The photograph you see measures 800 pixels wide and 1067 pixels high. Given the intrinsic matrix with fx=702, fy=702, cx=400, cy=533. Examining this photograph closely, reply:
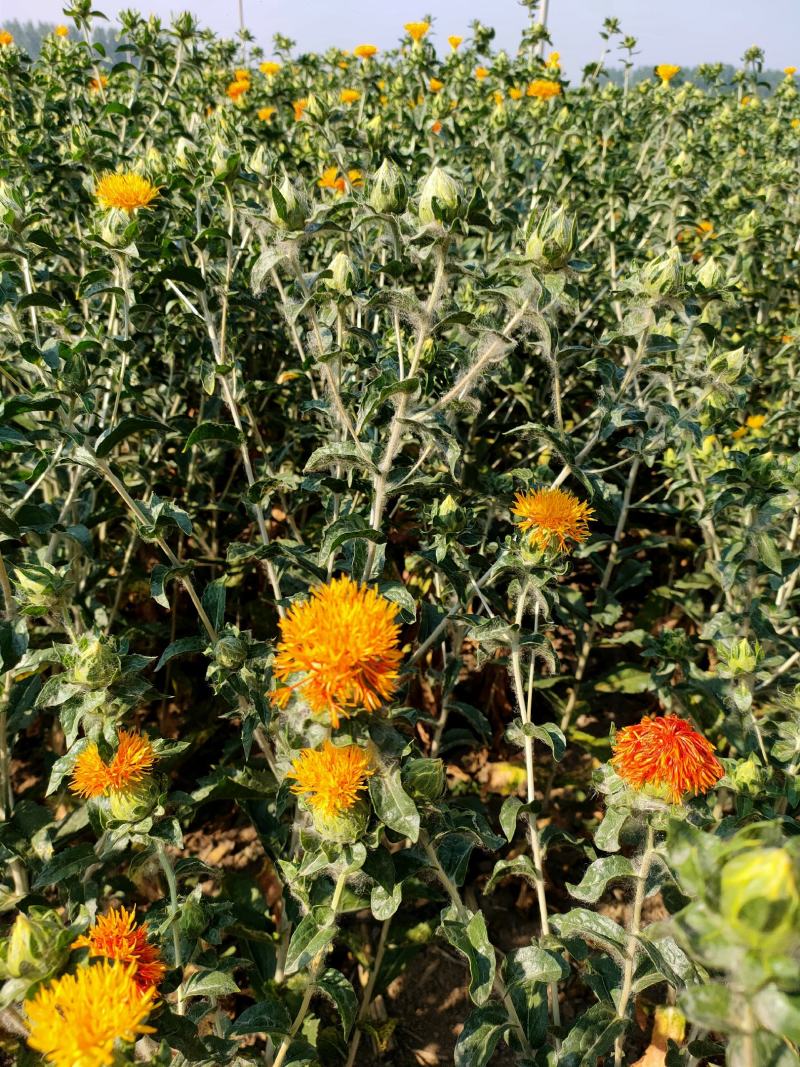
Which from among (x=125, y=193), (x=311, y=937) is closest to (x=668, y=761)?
(x=311, y=937)

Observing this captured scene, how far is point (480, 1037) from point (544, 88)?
491cm

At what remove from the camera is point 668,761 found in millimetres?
1284

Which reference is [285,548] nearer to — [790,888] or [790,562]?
[790,888]

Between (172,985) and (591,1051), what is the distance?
0.92m

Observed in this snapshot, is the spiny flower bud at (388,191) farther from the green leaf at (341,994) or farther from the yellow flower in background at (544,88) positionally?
the yellow flower in background at (544,88)

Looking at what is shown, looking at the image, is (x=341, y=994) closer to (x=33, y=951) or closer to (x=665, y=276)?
(x=33, y=951)

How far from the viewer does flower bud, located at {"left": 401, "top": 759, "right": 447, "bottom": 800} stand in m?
1.28

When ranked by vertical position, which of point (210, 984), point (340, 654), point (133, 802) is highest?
point (340, 654)

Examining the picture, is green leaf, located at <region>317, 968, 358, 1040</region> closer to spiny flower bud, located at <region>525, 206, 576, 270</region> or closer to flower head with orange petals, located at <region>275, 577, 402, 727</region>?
flower head with orange petals, located at <region>275, 577, 402, 727</region>

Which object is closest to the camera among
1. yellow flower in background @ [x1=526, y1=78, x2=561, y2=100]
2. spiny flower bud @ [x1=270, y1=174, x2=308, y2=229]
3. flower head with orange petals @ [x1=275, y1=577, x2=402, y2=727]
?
flower head with orange petals @ [x1=275, y1=577, x2=402, y2=727]

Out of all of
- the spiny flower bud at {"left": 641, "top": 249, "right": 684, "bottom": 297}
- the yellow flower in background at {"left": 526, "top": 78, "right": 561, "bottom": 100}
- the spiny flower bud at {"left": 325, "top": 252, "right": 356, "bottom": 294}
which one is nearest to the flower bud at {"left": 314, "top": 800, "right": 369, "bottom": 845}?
the spiny flower bud at {"left": 325, "top": 252, "right": 356, "bottom": 294}

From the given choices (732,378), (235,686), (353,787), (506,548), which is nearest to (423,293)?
(732,378)

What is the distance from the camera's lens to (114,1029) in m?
0.94

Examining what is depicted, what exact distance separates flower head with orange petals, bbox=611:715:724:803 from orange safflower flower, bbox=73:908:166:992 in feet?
3.01
